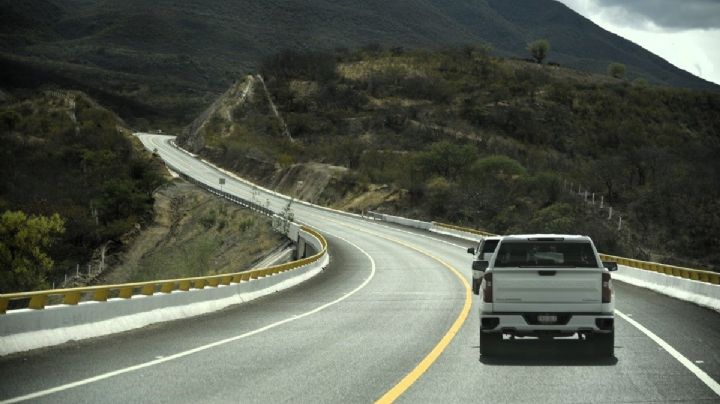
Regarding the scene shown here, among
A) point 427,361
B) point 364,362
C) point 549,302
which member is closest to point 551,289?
point 549,302

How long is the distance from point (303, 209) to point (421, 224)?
21.1m

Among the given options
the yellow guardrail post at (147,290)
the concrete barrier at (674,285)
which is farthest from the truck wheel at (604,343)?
the concrete barrier at (674,285)

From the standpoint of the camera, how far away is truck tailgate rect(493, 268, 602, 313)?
1278cm

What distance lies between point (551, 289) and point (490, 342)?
1183 millimetres

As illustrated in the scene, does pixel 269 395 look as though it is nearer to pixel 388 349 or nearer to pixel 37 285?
pixel 388 349

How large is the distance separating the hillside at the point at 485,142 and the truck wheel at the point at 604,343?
54.4 m

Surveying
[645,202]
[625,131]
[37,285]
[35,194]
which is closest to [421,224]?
[645,202]

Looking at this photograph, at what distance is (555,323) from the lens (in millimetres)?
12789

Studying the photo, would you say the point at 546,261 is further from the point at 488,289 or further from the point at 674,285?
the point at 674,285

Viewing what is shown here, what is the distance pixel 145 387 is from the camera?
10.7 meters

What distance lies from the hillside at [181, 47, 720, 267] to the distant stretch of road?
1938 inches

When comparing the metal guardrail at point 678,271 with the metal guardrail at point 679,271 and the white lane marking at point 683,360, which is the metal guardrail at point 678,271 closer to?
the metal guardrail at point 679,271

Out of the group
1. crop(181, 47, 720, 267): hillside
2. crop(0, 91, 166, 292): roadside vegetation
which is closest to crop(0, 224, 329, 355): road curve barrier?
crop(181, 47, 720, 267): hillside

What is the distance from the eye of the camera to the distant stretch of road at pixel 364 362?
10273 millimetres
